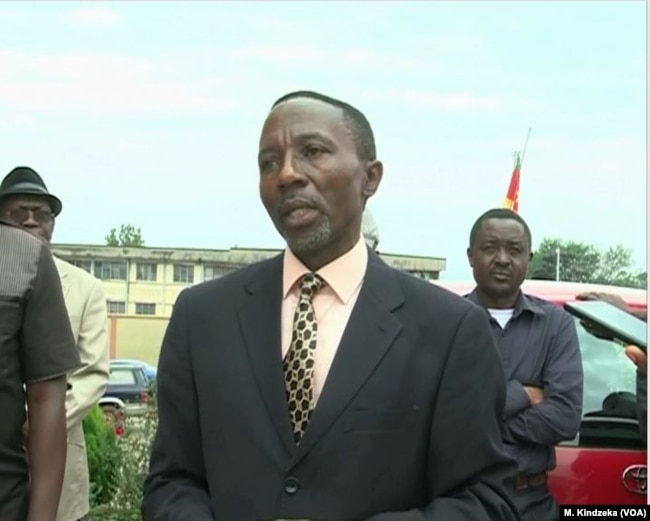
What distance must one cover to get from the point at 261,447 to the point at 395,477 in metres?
0.29

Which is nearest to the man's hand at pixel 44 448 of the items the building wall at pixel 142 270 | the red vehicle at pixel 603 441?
the red vehicle at pixel 603 441

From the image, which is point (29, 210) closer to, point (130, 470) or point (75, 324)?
point (75, 324)

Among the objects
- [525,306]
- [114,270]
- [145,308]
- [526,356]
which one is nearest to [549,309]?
[525,306]

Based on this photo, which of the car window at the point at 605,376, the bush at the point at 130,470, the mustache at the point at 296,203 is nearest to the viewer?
the mustache at the point at 296,203

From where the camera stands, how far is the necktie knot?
2330 mm

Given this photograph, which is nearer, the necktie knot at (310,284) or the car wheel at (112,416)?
the necktie knot at (310,284)

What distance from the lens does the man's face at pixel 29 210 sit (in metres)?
4.36

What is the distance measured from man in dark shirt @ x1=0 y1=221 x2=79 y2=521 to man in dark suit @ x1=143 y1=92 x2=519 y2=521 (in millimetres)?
401

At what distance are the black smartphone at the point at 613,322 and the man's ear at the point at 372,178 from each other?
6.09ft

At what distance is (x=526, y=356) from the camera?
163 inches

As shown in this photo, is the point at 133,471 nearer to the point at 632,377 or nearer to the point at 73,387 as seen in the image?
the point at 73,387

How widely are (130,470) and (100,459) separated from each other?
1.35 feet

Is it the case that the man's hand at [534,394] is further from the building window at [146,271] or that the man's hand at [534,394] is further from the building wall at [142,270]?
the building window at [146,271]

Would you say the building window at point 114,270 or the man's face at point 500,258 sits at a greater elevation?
the man's face at point 500,258
